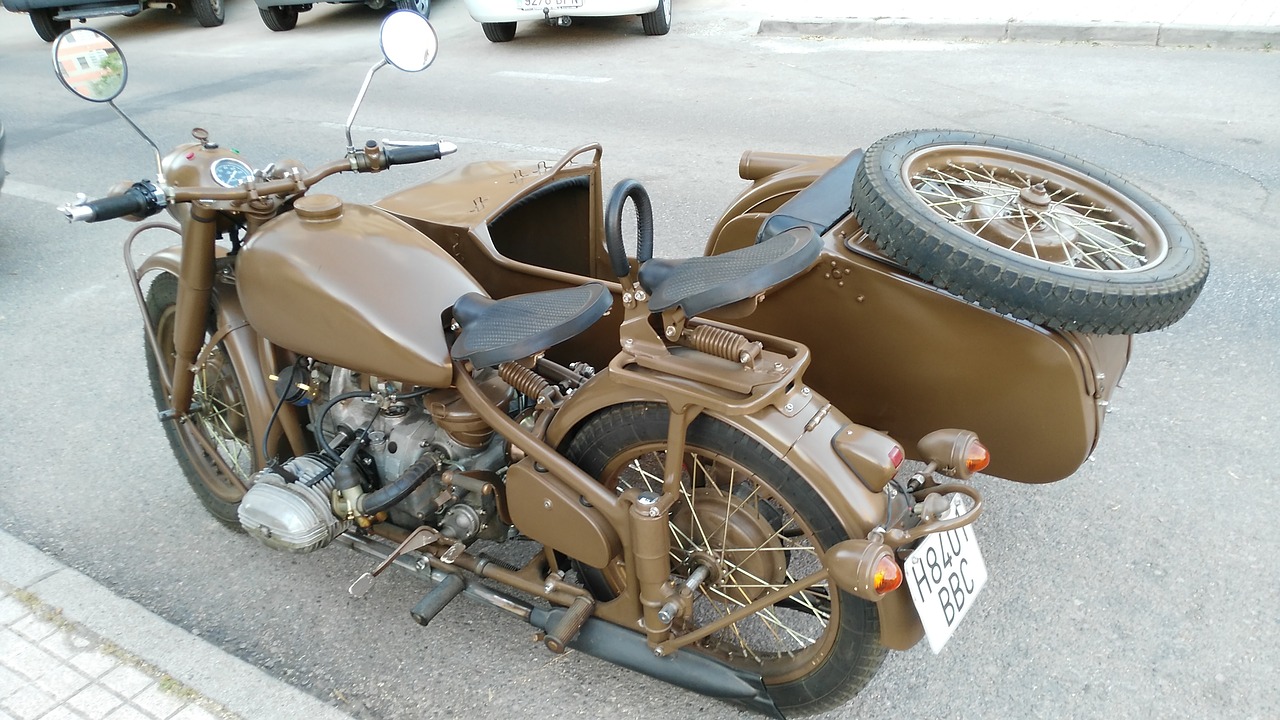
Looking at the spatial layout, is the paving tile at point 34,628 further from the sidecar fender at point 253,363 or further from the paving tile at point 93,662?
the sidecar fender at point 253,363

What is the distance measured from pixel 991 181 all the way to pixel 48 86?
11.4 meters

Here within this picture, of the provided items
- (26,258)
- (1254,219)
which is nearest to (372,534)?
(26,258)

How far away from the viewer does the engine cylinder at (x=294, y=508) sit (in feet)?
7.59

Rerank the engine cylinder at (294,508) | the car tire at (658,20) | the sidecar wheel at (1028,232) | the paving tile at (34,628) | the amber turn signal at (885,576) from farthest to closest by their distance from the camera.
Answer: the car tire at (658,20) < the paving tile at (34,628) < the engine cylinder at (294,508) < the sidecar wheel at (1028,232) < the amber turn signal at (885,576)

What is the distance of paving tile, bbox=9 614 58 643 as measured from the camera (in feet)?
8.34

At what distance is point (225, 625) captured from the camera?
2613mm

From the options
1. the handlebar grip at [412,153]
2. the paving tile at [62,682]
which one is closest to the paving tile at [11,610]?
the paving tile at [62,682]

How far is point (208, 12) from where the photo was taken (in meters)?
13.3

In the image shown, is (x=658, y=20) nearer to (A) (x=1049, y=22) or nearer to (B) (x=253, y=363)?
(A) (x=1049, y=22)

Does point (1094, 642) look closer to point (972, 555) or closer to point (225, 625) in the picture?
point (972, 555)

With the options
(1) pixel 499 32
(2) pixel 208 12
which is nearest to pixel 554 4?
(1) pixel 499 32

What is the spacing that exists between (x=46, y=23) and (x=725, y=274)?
15342 mm

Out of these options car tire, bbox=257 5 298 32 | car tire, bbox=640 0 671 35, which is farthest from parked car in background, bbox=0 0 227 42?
car tire, bbox=640 0 671 35

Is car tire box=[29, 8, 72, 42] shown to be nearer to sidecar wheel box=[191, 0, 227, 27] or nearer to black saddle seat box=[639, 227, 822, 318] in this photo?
sidecar wheel box=[191, 0, 227, 27]
